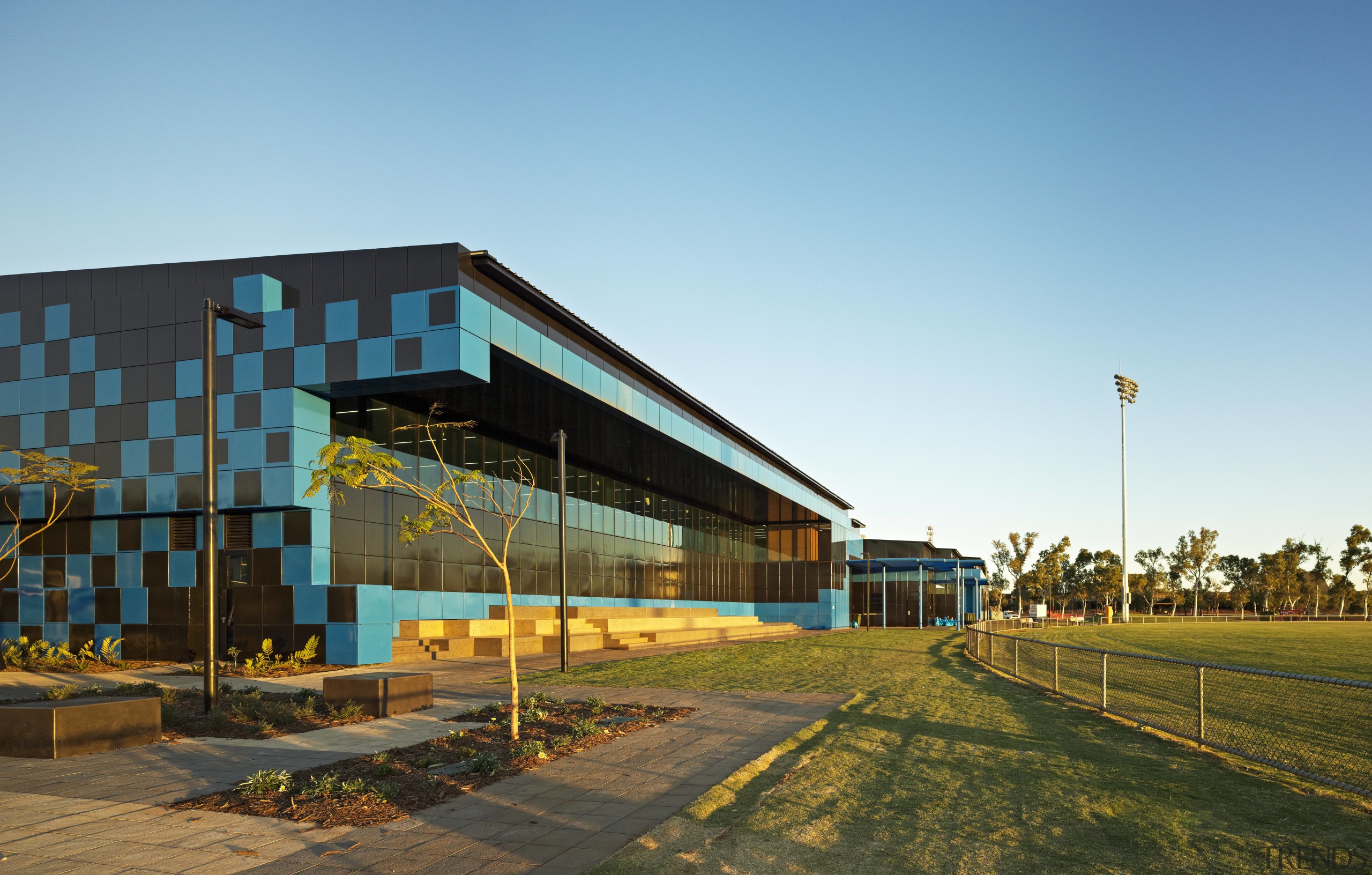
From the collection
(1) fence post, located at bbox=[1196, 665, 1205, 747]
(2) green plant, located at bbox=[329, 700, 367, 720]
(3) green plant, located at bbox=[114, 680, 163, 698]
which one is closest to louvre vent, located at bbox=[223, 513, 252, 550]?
(3) green plant, located at bbox=[114, 680, 163, 698]

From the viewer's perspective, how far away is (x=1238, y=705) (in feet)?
57.2

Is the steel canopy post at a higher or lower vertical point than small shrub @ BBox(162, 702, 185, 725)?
higher

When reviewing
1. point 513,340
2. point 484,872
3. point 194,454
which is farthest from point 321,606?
point 484,872

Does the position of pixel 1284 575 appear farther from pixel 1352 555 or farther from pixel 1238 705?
pixel 1238 705

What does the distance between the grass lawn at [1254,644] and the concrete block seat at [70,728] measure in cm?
1839

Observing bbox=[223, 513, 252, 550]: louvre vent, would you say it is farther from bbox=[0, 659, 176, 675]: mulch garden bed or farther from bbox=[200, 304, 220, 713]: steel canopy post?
A: bbox=[200, 304, 220, 713]: steel canopy post

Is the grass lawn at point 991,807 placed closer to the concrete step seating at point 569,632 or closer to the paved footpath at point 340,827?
the paved footpath at point 340,827

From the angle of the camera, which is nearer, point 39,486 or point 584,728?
point 584,728

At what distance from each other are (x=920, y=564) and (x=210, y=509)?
57.0 m

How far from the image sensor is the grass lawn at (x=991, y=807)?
21.1 feet

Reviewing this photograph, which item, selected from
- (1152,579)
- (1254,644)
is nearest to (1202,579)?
(1152,579)

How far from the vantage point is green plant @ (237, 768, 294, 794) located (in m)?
8.60

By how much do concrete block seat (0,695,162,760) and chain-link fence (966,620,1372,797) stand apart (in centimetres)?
1300

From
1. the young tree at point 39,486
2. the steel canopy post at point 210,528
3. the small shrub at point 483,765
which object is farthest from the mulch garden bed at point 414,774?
the young tree at point 39,486
